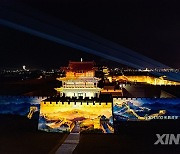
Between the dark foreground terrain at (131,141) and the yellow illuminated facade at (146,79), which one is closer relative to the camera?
the dark foreground terrain at (131,141)

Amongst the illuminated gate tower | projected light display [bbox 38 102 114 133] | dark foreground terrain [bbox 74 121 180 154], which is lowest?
dark foreground terrain [bbox 74 121 180 154]

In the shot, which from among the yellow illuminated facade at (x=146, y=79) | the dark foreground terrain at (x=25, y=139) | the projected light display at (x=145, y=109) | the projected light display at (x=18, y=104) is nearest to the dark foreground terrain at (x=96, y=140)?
the dark foreground terrain at (x=25, y=139)

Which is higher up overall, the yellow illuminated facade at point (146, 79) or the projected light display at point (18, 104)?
the yellow illuminated facade at point (146, 79)

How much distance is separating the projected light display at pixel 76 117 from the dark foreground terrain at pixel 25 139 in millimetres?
989

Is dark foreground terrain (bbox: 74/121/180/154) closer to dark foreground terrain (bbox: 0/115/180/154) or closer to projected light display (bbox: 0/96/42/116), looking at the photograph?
dark foreground terrain (bbox: 0/115/180/154)

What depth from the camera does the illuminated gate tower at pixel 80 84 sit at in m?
22.8

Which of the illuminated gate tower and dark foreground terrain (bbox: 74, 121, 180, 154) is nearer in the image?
dark foreground terrain (bbox: 74, 121, 180, 154)

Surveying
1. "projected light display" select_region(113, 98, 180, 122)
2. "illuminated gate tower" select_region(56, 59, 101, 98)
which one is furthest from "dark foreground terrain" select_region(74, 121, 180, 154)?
"illuminated gate tower" select_region(56, 59, 101, 98)

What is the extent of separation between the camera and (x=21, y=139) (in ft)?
43.8

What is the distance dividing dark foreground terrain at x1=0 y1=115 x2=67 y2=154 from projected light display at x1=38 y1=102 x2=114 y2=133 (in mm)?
989

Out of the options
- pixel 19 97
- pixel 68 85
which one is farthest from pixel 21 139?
pixel 68 85

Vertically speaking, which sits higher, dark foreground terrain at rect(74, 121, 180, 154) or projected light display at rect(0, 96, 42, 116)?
projected light display at rect(0, 96, 42, 116)

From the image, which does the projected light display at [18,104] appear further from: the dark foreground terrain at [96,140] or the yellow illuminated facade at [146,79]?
the yellow illuminated facade at [146,79]

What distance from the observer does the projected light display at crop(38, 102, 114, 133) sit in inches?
618
